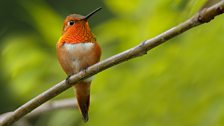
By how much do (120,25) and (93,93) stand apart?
597 millimetres

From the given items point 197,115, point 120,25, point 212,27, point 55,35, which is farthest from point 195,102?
point 55,35

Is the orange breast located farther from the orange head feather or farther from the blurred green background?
the blurred green background

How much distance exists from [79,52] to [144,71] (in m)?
0.43

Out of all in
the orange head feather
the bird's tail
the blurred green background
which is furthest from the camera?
the orange head feather

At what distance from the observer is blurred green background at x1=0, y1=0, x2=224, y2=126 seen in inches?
142

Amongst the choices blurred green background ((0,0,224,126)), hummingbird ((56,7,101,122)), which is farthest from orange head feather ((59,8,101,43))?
blurred green background ((0,0,224,126))

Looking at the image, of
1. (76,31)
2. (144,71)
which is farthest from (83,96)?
(76,31)

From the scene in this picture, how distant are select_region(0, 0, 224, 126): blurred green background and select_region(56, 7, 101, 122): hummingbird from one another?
183 millimetres

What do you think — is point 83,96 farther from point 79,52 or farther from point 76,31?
point 76,31

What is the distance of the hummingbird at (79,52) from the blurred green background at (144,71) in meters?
0.18

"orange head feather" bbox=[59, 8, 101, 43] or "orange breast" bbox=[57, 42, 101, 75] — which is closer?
"orange breast" bbox=[57, 42, 101, 75]

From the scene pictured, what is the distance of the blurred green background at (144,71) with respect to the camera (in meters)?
3.60

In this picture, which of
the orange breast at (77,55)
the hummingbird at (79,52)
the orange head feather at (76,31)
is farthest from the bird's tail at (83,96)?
the orange head feather at (76,31)

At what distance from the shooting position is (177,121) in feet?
12.2
